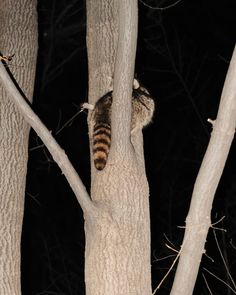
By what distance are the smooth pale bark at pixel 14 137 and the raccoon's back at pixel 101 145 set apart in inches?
28.0

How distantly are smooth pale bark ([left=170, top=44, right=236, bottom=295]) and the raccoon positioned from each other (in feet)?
3.00

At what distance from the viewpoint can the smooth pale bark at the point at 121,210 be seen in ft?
9.27

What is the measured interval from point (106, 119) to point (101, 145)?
558mm

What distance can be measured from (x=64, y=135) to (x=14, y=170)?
9742 millimetres

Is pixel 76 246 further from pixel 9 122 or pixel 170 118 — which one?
pixel 9 122

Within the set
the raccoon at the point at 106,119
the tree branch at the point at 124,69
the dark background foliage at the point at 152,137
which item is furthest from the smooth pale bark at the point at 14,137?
the dark background foliage at the point at 152,137

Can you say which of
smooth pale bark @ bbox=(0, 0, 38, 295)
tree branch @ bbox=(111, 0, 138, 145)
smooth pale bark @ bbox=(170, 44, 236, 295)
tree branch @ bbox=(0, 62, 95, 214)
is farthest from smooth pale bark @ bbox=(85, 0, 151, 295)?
smooth pale bark @ bbox=(0, 0, 38, 295)

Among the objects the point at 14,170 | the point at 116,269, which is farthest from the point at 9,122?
the point at 116,269

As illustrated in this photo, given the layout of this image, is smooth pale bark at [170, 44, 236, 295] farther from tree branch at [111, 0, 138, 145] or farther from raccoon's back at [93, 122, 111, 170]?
raccoon's back at [93, 122, 111, 170]

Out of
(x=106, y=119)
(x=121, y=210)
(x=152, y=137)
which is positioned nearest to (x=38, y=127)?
(x=121, y=210)

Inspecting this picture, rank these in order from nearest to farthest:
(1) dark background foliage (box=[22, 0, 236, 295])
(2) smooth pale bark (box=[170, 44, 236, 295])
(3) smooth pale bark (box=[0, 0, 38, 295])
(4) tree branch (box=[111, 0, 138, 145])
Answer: (2) smooth pale bark (box=[170, 44, 236, 295]), (4) tree branch (box=[111, 0, 138, 145]), (3) smooth pale bark (box=[0, 0, 38, 295]), (1) dark background foliage (box=[22, 0, 236, 295])

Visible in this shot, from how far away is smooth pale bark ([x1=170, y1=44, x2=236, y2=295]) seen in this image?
7.96ft

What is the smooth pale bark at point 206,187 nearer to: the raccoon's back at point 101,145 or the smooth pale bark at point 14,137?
the raccoon's back at point 101,145

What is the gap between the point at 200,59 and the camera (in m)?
12.3
